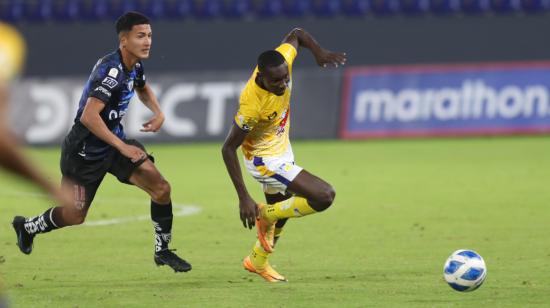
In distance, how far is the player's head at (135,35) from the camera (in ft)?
28.9

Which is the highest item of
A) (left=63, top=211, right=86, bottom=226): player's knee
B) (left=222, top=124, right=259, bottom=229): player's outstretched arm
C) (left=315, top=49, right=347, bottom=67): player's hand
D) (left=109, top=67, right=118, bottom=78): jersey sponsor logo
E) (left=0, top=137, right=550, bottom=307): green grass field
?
(left=315, top=49, right=347, bottom=67): player's hand

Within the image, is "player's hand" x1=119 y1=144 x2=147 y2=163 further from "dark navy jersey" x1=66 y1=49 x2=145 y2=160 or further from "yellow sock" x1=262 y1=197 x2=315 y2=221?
"yellow sock" x1=262 y1=197 x2=315 y2=221

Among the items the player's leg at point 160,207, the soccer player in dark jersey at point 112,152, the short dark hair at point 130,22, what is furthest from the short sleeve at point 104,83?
the player's leg at point 160,207

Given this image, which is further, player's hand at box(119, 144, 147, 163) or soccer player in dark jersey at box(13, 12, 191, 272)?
soccer player in dark jersey at box(13, 12, 191, 272)

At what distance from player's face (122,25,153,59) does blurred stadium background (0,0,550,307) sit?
2409 millimetres

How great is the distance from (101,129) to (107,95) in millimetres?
291

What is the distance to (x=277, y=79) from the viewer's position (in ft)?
27.6

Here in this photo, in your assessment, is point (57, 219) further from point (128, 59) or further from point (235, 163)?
point (235, 163)

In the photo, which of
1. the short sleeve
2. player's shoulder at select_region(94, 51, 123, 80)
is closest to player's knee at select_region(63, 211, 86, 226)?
the short sleeve

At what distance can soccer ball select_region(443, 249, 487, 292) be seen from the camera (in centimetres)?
773

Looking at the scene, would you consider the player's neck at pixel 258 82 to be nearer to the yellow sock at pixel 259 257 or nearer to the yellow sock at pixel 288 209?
the yellow sock at pixel 288 209

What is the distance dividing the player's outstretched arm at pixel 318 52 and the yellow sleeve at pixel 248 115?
905 mm

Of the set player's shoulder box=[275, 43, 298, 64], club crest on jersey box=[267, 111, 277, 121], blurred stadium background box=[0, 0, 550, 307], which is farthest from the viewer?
blurred stadium background box=[0, 0, 550, 307]

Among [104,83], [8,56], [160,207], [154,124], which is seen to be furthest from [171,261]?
[8,56]
